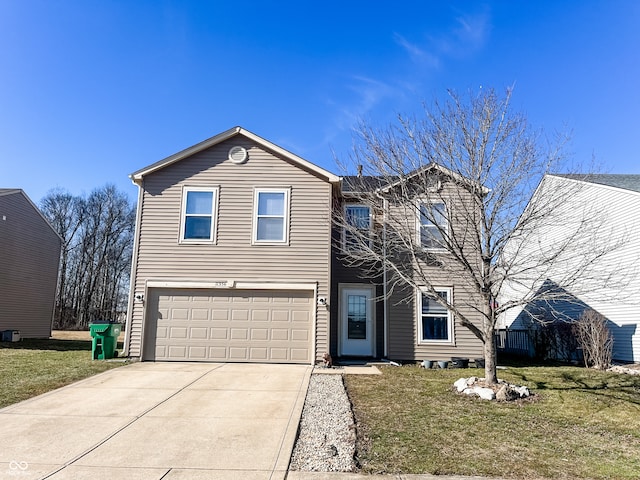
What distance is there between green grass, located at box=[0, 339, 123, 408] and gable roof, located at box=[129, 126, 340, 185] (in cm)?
503

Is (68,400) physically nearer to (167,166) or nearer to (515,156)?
(167,166)

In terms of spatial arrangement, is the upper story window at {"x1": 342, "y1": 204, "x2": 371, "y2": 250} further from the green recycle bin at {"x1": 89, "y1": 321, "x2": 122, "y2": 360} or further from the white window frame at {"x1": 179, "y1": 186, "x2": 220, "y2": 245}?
the green recycle bin at {"x1": 89, "y1": 321, "x2": 122, "y2": 360}

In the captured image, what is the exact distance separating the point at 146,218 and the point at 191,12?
5.53m

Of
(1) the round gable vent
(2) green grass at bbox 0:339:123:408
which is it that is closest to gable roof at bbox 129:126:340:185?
(1) the round gable vent

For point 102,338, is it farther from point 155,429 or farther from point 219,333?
point 155,429

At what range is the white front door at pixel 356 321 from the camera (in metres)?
12.6

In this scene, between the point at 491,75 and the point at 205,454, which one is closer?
the point at 205,454

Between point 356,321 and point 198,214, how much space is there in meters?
5.60

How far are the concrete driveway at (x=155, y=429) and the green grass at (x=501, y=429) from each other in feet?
4.01

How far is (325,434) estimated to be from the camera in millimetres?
5531

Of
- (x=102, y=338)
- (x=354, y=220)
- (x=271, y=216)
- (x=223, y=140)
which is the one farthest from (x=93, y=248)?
(x=354, y=220)

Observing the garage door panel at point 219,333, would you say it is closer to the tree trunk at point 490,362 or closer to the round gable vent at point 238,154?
the round gable vent at point 238,154

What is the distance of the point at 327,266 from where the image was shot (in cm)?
1147

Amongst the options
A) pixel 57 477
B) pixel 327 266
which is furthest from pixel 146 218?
pixel 57 477
